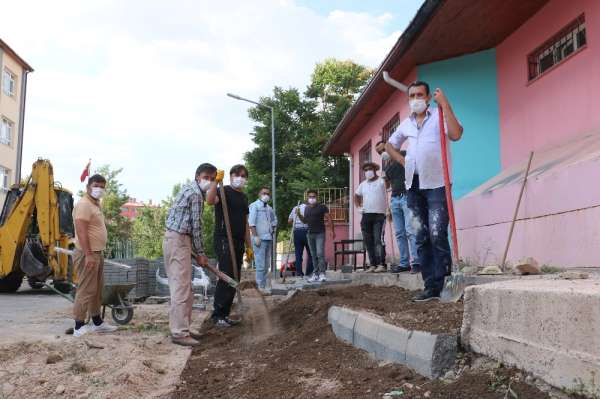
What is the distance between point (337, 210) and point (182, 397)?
1638 cm

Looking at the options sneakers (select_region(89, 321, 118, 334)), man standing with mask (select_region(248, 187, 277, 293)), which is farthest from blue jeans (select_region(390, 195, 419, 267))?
sneakers (select_region(89, 321, 118, 334))

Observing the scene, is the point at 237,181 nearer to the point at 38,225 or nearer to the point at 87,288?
the point at 87,288

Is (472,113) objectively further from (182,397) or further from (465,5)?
(182,397)

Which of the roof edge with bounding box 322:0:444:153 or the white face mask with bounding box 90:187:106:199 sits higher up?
the roof edge with bounding box 322:0:444:153

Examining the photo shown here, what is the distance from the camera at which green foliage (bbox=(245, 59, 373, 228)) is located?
25500 mm

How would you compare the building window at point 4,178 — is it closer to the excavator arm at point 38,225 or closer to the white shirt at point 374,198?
the excavator arm at point 38,225

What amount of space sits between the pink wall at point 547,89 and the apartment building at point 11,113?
24.9 m

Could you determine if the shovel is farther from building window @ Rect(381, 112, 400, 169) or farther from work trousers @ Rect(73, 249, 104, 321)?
building window @ Rect(381, 112, 400, 169)

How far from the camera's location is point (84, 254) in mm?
5535

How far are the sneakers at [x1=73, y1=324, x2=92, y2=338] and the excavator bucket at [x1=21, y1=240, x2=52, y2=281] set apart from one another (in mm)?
6243

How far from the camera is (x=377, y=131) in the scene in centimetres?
1299

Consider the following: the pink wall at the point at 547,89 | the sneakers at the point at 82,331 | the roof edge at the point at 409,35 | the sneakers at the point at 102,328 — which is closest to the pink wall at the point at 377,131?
the roof edge at the point at 409,35

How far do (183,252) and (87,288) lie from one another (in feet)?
4.03

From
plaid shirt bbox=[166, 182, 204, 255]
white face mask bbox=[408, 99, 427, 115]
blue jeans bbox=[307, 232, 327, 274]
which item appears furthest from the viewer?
blue jeans bbox=[307, 232, 327, 274]
